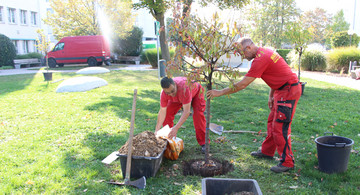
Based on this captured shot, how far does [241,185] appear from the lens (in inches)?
111

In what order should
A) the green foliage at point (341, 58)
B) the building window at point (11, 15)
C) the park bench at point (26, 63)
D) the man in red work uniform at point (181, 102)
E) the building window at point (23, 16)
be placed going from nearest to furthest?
the man in red work uniform at point (181, 102) → the green foliage at point (341, 58) → the park bench at point (26, 63) → the building window at point (11, 15) → the building window at point (23, 16)

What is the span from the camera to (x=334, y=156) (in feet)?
11.6

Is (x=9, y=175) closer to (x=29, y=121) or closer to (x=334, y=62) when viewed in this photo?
(x=29, y=121)

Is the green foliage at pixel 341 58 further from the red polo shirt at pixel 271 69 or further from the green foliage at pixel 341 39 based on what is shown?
the red polo shirt at pixel 271 69

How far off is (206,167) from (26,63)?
2544 cm

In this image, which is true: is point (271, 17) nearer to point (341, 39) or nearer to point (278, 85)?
point (341, 39)

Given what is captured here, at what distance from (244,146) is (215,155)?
641 millimetres

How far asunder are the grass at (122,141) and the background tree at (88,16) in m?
18.7

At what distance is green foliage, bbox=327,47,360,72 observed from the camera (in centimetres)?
1541

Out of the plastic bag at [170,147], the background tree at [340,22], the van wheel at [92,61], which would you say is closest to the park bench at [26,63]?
the van wheel at [92,61]

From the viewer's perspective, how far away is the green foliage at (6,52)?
915 inches

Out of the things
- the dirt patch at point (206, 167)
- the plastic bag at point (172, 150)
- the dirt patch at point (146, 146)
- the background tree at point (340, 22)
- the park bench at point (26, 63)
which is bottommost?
the dirt patch at point (206, 167)

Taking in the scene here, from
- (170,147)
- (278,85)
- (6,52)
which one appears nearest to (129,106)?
(170,147)

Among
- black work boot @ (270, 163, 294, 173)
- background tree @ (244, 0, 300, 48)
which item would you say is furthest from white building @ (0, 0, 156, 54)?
black work boot @ (270, 163, 294, 173)
